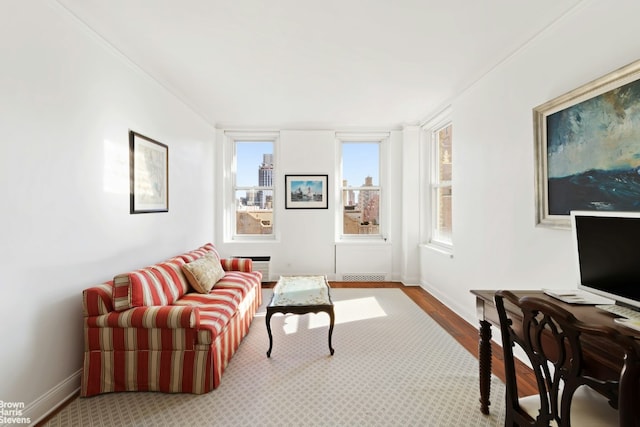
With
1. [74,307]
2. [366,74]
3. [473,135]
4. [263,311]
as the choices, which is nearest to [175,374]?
[74,307]

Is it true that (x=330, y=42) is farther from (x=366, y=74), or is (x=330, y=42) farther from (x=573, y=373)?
(x=573, y=373)

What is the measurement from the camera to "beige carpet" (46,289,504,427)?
1.82 m

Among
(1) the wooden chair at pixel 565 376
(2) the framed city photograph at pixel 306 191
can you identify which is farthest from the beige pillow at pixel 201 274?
(1) the wooden chair at pixel 565 376

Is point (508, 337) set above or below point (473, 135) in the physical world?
below

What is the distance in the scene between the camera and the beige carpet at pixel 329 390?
182 cm

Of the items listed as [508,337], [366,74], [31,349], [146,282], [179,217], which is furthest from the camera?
[179,217]

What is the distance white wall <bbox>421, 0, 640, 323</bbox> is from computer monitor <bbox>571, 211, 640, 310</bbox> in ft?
1.62

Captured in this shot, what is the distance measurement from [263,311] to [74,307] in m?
1.97

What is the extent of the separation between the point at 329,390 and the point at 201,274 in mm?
1650

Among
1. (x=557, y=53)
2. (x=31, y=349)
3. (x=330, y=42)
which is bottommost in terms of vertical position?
(x=31, y=349)

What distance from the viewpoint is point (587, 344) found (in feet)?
3.75

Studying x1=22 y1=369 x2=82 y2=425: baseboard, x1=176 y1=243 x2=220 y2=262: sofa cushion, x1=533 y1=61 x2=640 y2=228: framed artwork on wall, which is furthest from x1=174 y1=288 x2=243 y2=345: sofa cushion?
x1=533 y1=61 x2=640 y2=228: framed artwork on wall

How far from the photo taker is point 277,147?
5105 millimetres

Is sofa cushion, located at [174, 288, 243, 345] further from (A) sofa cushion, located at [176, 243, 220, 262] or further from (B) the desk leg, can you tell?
(B) the desk leg
